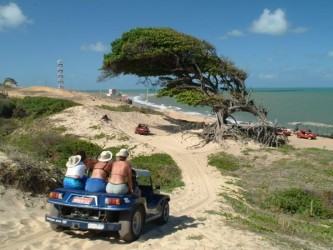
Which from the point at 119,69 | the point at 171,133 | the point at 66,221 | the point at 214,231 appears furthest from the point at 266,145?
the point at 66,221

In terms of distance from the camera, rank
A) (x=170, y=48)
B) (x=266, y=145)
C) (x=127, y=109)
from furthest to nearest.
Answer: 1. (x=127, y=109)
2. (x=170, y=48)
3. (x=266, y=145)

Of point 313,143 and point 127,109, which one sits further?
point 127,109

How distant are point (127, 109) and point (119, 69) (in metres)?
9.04

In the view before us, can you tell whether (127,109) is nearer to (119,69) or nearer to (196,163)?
(119,69)

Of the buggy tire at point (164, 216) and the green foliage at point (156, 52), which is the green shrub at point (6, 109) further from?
the buggy tire at point (164, 216)

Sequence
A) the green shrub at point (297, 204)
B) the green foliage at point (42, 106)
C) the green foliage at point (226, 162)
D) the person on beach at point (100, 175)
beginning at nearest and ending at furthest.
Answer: the person on beach at point (100, 175), the green shrub at point (297, 204), the green foliage at point (226, 162), the green foliage at point (42, 106)

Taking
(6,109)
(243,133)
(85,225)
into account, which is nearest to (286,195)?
(85,225)

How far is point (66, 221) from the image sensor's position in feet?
34.4

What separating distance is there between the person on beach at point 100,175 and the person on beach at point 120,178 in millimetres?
176

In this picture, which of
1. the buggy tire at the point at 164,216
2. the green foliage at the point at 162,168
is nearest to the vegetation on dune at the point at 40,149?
the green foliage at the point at 162,168

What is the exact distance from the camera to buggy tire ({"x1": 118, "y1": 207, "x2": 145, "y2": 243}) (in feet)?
34.3

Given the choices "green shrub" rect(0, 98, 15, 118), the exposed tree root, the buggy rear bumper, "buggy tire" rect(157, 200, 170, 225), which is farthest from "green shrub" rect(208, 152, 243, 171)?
"green shrub" rect(0, 98, 15, 118)

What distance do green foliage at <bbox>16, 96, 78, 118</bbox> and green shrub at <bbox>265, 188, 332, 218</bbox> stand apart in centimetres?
2802

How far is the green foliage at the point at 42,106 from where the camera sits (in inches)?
1747
